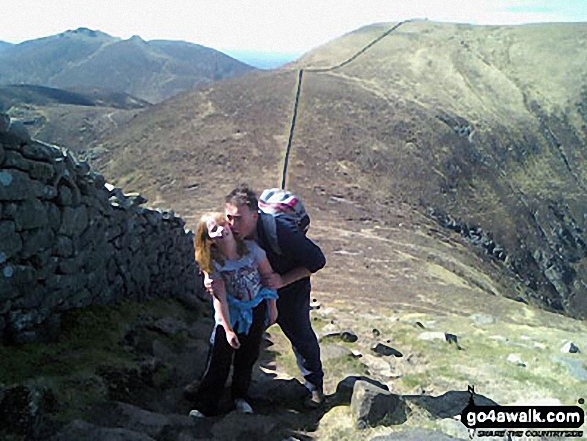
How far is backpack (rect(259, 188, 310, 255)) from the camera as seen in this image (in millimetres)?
6453

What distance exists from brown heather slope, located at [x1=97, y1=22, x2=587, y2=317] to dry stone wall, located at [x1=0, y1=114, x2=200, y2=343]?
14.6 meters

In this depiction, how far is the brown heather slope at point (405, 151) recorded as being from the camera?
3516 centimetres

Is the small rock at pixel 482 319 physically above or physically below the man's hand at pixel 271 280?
below

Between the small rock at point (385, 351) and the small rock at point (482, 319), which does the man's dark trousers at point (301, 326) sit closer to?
the small rock at point (385, 351)

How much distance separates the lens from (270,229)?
21.2ft

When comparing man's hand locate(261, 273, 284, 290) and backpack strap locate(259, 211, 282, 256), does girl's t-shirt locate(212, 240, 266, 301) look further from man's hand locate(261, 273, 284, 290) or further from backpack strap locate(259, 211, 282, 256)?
backpack strap locate(259, 211, 282, 256)

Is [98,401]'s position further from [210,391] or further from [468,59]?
[468,59]

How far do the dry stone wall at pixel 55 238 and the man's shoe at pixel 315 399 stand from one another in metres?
2.90

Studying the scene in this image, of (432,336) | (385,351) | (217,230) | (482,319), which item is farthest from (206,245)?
(482,319)

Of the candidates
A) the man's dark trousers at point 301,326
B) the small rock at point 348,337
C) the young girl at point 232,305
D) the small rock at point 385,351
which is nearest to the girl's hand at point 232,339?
the young girl at point 232,305

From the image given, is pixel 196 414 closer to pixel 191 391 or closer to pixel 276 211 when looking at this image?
pixel 191 391

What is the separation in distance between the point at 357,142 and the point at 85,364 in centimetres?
3819

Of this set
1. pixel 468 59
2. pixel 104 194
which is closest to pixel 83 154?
pixel 104 194

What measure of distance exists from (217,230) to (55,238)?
2.32 meters
